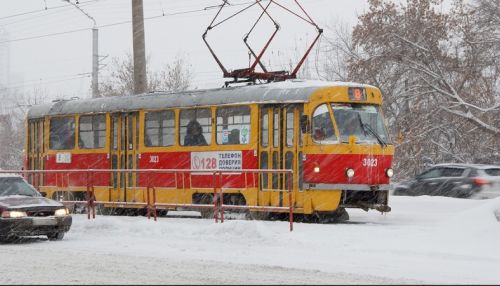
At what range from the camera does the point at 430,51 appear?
37969 millimetres

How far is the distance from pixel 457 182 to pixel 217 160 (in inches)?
396

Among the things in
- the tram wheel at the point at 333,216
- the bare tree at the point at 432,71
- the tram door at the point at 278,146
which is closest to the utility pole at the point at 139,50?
the tram door at the point at 278,146

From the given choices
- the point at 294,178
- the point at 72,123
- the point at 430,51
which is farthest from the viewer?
the point at 430,51

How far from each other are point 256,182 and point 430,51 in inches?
808

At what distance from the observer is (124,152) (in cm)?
2316

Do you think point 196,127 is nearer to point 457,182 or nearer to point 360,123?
point 360,123

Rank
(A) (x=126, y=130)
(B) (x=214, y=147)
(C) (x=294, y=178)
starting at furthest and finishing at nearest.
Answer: (A) (x=126, y=130)
(B) (x=214, y=147)
(C) (x=294, y=178)

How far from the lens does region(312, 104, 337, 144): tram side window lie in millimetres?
19141

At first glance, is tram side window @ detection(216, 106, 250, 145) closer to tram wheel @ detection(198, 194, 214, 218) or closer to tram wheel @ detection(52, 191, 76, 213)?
tram wheel @ detection(198, 194, 214, 218)

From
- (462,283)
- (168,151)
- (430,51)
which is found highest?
(430,51)

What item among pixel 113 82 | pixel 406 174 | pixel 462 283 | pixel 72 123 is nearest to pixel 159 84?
pixel 113 82

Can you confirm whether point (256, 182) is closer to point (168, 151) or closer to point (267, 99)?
point (267, 99)

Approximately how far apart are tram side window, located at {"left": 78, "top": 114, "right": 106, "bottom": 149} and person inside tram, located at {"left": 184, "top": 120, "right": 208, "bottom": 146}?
3.27 m

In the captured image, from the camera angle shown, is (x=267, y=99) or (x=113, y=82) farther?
(x=113, y=82)
